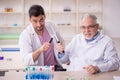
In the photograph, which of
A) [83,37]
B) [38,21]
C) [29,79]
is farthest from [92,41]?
[29,79]

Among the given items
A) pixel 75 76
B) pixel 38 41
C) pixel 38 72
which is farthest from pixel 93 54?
pixel 38 72

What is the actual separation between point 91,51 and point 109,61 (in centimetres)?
23

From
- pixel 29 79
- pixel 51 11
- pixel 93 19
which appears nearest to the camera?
pixel 29 79

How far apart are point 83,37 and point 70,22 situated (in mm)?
2232

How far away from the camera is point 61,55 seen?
2350mm

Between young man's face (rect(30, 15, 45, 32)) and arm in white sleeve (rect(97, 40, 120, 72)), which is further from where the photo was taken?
young man's face (rect(30, 15, 45, 32))

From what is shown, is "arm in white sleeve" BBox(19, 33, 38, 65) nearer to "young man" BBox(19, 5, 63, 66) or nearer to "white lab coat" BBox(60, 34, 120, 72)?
"young man" BBox(19, 5, 63, 66)

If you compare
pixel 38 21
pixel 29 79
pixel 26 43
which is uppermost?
pixel 38 21

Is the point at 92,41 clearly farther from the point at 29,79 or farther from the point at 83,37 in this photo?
the point at 29,79

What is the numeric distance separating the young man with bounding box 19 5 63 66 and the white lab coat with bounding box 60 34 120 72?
152mm

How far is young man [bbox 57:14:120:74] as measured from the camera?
2.13 metres

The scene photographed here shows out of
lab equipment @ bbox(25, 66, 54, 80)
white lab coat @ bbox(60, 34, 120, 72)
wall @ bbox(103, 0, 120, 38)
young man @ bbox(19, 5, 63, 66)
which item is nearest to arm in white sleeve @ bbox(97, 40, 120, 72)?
white lab coat @ bbox(60, 34, 120, 72)

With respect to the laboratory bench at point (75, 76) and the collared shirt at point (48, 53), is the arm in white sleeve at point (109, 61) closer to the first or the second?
the laboratory bench at point (75, 76)

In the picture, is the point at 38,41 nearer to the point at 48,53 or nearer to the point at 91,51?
the point at 48,53
